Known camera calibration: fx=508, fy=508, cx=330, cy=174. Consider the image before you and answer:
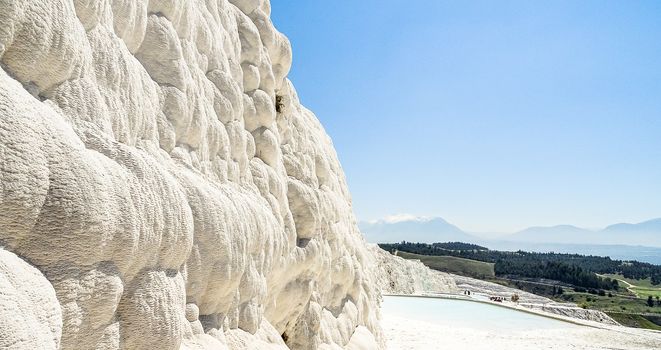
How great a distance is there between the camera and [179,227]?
2.70m

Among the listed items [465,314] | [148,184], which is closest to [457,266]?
[465,314]

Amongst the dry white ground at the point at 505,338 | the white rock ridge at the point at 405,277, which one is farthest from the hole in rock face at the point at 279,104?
the white rock ridge at the point at 405,277

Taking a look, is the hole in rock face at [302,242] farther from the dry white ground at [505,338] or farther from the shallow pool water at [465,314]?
the shallow pool water at [465,314]

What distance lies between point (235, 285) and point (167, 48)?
178 centimetres

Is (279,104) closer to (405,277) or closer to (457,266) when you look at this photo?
(405,277)

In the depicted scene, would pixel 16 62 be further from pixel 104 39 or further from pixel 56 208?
pixel 104 39

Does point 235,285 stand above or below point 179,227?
below

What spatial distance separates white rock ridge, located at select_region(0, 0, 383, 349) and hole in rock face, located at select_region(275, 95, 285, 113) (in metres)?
0.20

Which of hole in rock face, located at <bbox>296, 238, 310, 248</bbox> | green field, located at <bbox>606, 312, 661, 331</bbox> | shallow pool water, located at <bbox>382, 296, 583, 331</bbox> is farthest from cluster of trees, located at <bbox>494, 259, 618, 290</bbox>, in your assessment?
hole in rock face, located at <bbox>296, 238, 310, 248</bbox>

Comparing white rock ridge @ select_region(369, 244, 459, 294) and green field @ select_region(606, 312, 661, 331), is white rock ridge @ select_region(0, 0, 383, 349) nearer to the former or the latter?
white rock ridge @ select_region(369, 244, 459, 294)

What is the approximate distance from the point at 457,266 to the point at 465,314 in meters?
43.6

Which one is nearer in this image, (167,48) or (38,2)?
(38,2)

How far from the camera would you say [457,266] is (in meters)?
58.3

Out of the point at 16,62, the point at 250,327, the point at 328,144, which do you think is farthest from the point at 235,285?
the point at 328,144
